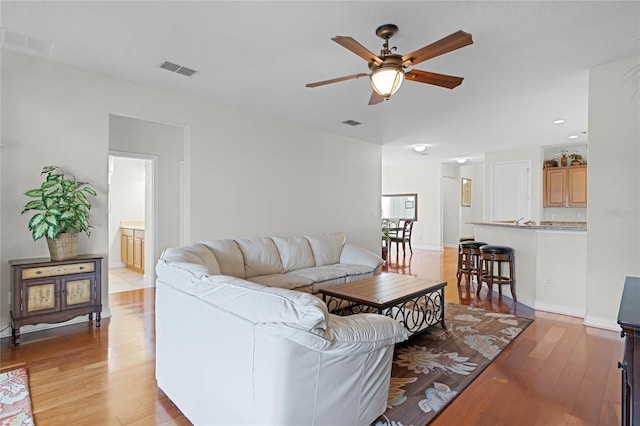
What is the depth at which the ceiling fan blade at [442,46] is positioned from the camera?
208cm

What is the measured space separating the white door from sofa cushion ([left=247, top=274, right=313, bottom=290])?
6002 millimetres

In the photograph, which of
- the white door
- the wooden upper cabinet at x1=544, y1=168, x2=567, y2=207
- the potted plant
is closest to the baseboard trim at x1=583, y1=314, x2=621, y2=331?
the wooden upper cabinet at x1=544, y1=168, x2=567, y2=207

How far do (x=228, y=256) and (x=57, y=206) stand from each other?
5.44ft

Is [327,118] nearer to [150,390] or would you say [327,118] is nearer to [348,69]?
[348,69]

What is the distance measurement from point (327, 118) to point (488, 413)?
435 centimetres

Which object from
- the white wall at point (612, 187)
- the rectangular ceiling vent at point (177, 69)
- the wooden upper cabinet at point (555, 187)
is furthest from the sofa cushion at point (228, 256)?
the wooden upper cabinet at point (555, 187)

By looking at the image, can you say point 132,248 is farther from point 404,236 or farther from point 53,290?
point 404,236

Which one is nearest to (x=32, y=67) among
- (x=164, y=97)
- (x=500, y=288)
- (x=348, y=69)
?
(x=164, y=97)

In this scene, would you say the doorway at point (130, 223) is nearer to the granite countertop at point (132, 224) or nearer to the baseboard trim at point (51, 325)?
the granite countertop at point (132, 224)

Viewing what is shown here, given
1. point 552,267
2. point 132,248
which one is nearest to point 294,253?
point 552,267

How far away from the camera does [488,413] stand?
2.04 m

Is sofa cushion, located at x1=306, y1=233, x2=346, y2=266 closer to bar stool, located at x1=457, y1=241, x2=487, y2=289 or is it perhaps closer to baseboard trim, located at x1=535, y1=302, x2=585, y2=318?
bar stool, located at x1=457, y1=241, x2=487, y2=289

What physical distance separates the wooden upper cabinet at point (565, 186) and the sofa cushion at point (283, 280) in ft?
20.0

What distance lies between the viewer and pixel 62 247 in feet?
10.8
